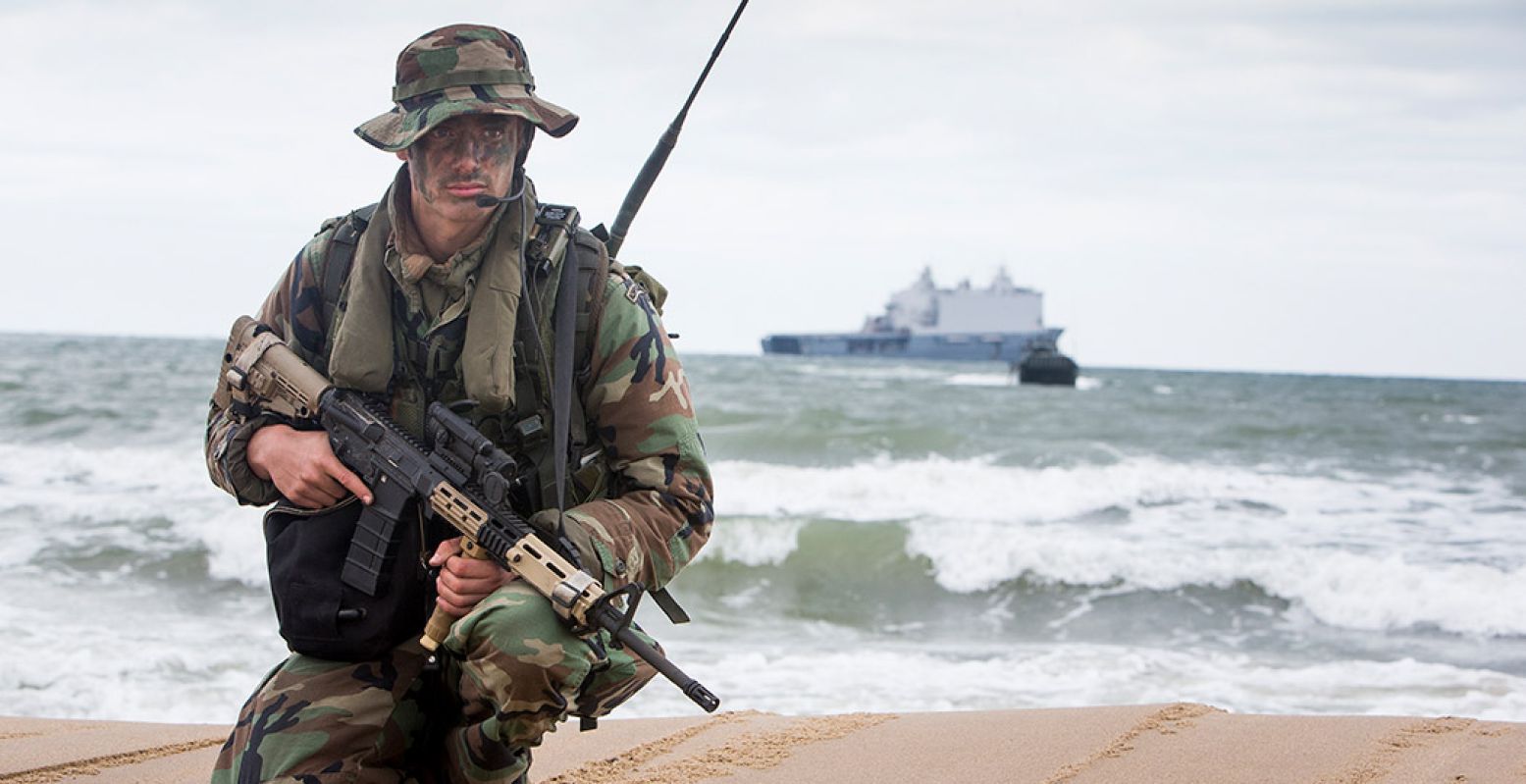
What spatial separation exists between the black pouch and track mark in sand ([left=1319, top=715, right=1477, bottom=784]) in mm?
2396

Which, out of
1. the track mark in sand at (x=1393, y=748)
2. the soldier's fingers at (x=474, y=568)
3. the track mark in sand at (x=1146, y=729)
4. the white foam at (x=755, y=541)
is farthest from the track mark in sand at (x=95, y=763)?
the white foam at (x=755, y=541)

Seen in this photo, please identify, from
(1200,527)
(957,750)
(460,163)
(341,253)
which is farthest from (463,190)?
(1200,527)

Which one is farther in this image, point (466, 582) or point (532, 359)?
point (532, 359)

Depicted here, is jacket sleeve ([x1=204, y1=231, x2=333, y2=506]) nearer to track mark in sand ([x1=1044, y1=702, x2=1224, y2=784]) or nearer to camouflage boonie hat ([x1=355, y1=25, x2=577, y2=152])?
camouflage boonie hat ([x1=355, y1=25, x2=577, y2=152])

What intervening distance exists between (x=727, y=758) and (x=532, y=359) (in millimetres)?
1747

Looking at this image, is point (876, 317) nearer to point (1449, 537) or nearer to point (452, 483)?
point (1449, 537)

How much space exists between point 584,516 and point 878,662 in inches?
182

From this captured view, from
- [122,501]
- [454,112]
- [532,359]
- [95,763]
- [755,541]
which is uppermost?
[454,112]

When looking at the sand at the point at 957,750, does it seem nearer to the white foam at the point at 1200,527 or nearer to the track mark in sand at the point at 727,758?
the track mark in sand at the point at 727,758

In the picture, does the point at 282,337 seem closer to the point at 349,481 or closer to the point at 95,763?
the point at 349,481

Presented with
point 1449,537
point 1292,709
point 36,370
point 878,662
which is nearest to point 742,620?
point 878,662

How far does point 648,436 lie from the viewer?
2.52 meters

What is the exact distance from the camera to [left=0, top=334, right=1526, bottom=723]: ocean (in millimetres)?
6074

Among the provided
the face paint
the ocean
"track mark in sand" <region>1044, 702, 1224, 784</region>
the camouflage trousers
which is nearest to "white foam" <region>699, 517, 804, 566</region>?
the ocean
